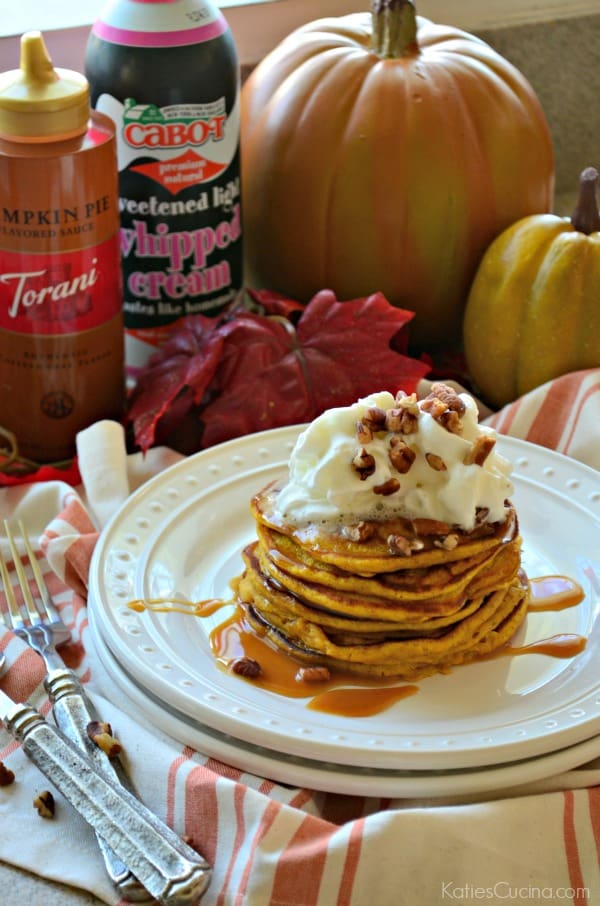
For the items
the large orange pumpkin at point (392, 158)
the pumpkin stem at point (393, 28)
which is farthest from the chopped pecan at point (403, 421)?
the pumpkin stem at point (393, 28)

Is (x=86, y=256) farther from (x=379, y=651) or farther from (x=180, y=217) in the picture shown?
(x=379, y=651)

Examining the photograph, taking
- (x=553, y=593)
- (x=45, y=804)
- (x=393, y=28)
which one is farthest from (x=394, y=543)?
(x=393, y=28)

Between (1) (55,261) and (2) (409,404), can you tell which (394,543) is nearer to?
(2) (409,404)

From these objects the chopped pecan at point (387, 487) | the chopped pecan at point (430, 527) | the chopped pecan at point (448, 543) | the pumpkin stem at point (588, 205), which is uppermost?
the pumpkin stem at point (588, 205)

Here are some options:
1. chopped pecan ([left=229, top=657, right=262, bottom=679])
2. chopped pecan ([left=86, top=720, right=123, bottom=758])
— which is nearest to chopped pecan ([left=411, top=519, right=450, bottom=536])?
chopped pecan ([left=229, top=657, right=262, bottom=679])

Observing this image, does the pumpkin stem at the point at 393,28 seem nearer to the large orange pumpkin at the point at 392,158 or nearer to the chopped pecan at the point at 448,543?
the large orange pumpkin at the point at 392,158

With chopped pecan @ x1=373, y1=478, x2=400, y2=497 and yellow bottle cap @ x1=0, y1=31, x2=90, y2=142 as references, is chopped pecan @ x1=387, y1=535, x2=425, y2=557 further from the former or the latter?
yellow bottle cap @ x1=0, y1=31, x2=90, y2=142
